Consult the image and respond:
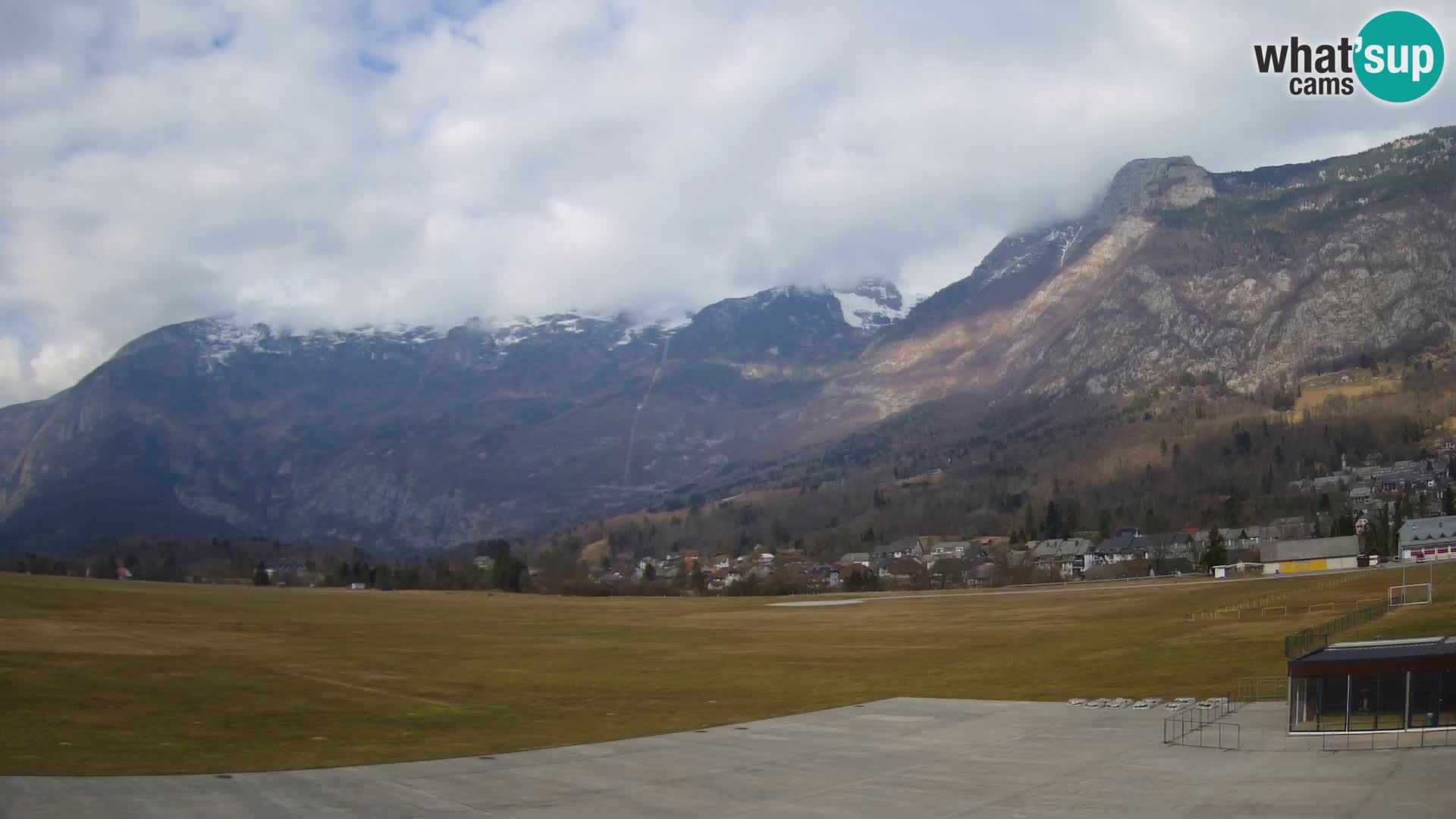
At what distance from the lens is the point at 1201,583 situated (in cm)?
11469

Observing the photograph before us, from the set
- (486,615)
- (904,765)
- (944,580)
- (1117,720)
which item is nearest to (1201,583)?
(944,580)

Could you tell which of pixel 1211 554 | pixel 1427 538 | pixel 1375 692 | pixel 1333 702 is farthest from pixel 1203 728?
pixel 1211 554

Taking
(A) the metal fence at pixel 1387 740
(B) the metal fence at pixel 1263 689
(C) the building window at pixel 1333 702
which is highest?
(C) the building window at pixel 1333 702

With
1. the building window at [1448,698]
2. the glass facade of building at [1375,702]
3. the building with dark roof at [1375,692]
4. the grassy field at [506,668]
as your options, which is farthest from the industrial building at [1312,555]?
the building window at [1448,698]

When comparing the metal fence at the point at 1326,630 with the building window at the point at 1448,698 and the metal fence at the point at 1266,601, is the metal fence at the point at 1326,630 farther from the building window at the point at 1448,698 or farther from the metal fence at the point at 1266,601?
the metal fence at the point at 1266,601

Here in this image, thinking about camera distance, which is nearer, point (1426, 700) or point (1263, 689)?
point (1426, 700)

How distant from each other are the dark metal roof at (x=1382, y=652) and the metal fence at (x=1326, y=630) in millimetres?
1426

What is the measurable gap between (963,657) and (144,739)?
143 ft

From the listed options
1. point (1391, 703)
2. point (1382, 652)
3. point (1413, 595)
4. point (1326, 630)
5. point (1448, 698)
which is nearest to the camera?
point (1448, 698)

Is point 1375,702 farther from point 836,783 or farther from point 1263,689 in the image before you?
point 836,783

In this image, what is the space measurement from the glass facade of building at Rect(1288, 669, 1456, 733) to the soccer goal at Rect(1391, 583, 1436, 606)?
35.6 metres

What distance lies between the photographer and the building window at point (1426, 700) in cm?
3497

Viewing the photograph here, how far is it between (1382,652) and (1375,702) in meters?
3.10

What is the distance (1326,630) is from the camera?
2242 inches
